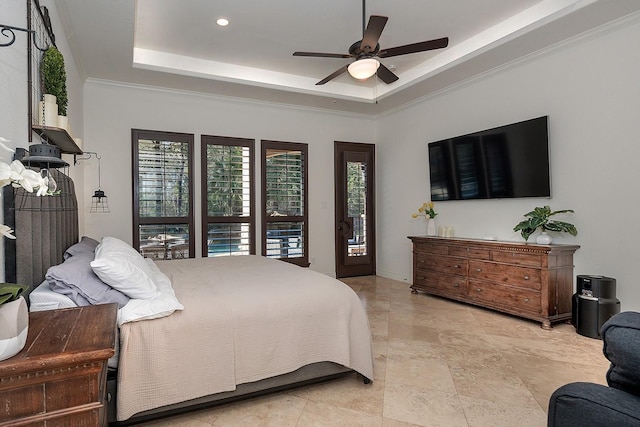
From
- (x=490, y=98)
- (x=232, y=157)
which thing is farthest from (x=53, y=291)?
(x=490, y=98)

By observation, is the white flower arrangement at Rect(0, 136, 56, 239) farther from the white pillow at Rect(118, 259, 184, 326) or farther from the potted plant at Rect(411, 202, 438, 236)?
the potted plant at Rect(411, 202, 438, 236)

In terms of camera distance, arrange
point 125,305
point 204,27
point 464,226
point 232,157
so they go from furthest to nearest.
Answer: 1. point 232,157
2. point 464,226
3. point 204,27
4. point 125,305

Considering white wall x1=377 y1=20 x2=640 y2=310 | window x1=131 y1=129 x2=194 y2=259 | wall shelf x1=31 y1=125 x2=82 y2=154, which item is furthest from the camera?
window x1=131 y1=129 x2=194 y2=259

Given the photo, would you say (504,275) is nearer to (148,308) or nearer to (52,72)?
(148,308)

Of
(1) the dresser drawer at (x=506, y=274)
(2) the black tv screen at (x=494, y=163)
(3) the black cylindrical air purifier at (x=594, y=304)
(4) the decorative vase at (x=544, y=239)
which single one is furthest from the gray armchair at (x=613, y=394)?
(2) the black tv screen at (x=494, y=163)

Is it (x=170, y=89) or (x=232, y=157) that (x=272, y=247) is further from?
(x=170, y=89)

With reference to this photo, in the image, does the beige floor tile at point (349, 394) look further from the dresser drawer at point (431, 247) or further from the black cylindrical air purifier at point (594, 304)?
the dresser drawer at point (431, 247)

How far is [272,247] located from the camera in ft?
18.8

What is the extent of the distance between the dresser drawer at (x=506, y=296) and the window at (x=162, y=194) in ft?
12.1

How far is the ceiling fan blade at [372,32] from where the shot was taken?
8.69 feet

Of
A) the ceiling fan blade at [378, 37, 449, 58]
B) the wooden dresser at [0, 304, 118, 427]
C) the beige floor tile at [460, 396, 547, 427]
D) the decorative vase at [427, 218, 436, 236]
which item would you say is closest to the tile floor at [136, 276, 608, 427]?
the beige floor tile at [460, 396, 547, 427]

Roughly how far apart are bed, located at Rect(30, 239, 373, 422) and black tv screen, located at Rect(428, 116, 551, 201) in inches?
109

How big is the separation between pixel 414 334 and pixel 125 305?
2480 mm

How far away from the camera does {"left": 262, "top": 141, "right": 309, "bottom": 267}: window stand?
5.71 m
